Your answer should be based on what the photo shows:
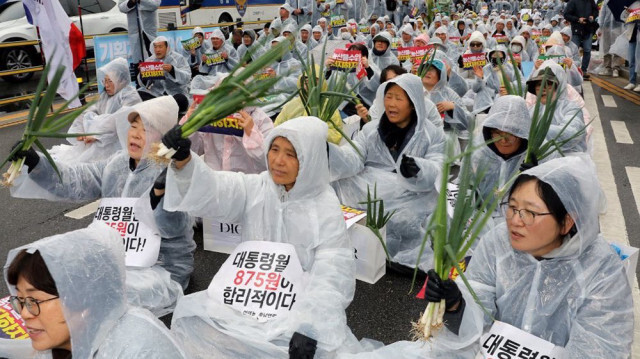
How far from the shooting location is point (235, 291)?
2.95 metres

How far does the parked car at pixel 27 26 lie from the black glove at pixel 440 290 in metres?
11.0

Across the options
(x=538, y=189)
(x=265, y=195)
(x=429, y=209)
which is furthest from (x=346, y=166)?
(x=538, y=189)

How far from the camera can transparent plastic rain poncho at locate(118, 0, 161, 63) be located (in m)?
11.0

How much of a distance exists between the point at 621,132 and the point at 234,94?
8.07m

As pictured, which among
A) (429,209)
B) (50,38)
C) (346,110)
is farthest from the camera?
(50,38)

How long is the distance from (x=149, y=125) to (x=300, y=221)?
107 cm

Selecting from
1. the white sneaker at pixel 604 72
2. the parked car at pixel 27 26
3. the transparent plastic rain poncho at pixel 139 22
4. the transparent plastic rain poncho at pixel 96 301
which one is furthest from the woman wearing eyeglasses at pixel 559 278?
the white sneaker at pixel 604 72

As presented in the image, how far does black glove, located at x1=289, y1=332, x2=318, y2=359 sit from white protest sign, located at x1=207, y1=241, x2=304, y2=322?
0.26 metres

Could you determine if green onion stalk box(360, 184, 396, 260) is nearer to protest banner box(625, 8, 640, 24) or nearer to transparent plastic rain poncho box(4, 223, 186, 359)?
transparent plastic rain poncho box(4, 223, 186, 359)

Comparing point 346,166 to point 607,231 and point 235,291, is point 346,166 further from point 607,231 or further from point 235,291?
point 607,231

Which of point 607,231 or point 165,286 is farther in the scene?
point 607,231

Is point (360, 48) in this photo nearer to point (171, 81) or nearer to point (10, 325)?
point (171, 81)

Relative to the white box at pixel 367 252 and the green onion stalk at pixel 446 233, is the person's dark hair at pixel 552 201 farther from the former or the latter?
the white box at pixel 367 252

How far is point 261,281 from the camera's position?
9.62ft
